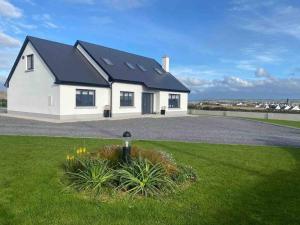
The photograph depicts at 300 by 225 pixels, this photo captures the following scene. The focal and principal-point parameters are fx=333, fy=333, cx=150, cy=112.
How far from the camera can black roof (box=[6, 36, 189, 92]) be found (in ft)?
87.0

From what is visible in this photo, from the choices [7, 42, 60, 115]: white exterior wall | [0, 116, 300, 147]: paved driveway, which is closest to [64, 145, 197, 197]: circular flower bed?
[0, 116, 300, 147]: paved driveway

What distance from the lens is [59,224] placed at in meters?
5.14

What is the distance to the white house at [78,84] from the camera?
25.8 metres

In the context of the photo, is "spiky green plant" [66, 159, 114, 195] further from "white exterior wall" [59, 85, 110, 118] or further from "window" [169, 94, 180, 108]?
"window" [169, 94, 180, 108]

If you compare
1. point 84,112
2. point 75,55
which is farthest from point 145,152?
point 75,55

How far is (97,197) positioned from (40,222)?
1487 millimetres

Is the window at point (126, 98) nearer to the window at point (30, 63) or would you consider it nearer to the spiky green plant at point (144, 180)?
the window at point (30, 63)

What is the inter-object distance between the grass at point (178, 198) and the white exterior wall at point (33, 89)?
15560 mm

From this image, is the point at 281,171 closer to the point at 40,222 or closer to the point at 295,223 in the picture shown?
the point at 295,223

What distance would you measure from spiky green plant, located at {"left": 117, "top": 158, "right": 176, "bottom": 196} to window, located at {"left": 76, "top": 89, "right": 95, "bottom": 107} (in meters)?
20.2

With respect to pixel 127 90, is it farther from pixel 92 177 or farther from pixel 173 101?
pixel 92 177

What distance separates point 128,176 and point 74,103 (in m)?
20.1

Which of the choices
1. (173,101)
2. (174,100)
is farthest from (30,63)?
(174,100)

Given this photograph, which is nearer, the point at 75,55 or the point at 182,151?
the point at 182,151
